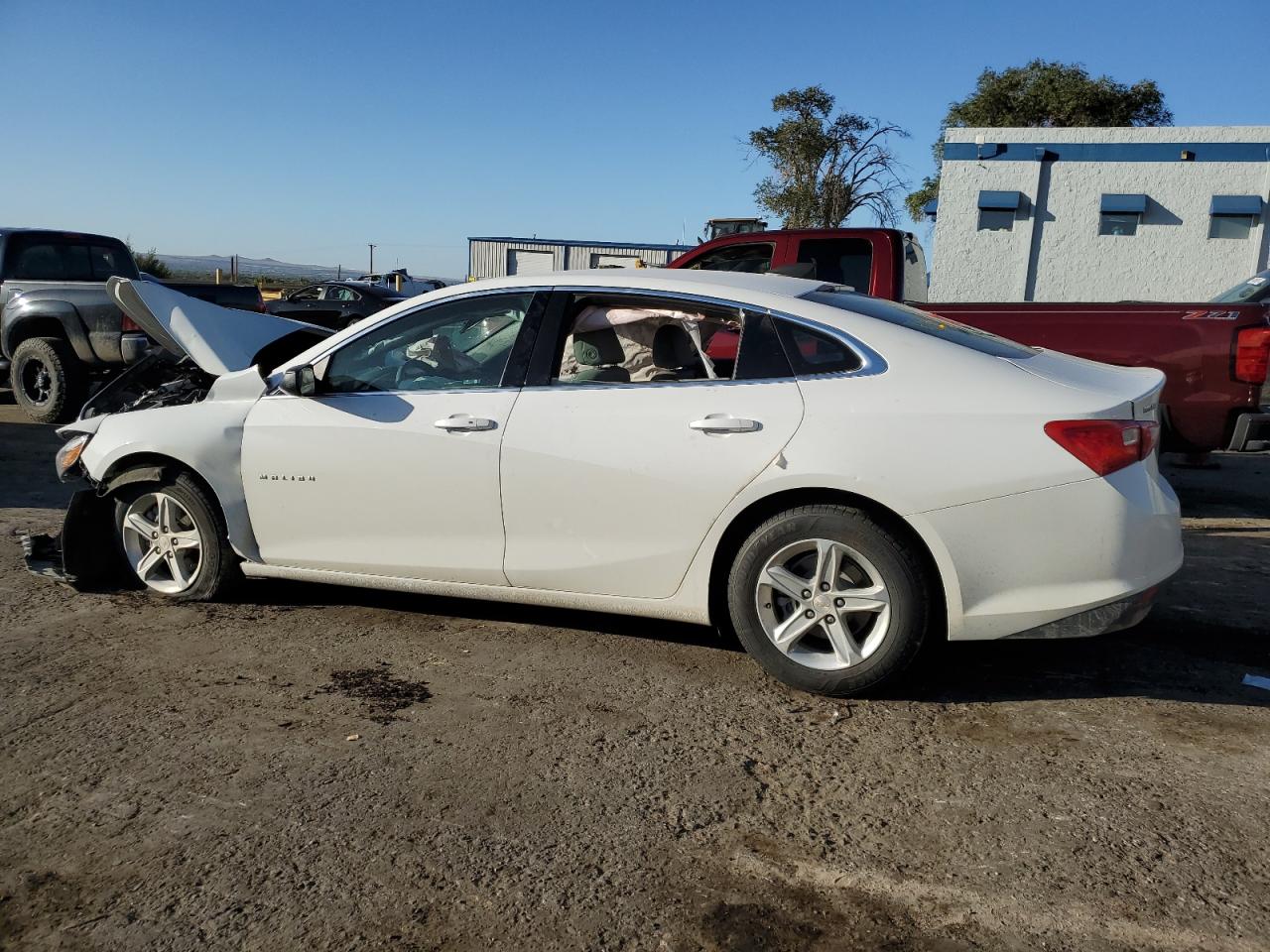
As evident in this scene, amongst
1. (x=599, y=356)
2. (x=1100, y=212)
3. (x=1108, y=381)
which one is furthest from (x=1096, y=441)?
(x=1100, y=212)

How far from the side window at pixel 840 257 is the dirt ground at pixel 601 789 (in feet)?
14.4

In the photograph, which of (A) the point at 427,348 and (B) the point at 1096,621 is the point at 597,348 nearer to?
(A) the point at 427,348

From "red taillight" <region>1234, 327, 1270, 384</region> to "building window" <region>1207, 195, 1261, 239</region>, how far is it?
1601 centimetres

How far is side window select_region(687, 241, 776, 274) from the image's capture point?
8664mm

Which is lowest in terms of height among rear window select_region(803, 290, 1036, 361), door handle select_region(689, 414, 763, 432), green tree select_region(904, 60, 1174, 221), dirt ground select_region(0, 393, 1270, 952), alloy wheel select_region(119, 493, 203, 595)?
dirt ground select_region(0, 393, 1270, 952)

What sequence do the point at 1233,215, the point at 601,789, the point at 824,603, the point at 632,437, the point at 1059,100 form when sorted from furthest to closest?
the point at 1059,100
the point at 1233,215
the point at 632,437
the point at 824,603
the point at 601,789

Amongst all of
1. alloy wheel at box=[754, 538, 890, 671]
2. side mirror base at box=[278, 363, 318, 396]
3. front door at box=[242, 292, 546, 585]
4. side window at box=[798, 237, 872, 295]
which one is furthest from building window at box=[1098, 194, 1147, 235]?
side mirror base at box=[278, 363, 318, 396]

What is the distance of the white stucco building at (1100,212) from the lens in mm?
20281

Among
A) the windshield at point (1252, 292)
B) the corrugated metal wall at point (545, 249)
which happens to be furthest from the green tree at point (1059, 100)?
the windshield at point (1252, 292)

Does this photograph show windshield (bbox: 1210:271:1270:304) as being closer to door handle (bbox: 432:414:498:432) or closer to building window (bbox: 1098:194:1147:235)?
door handle (bbox: 432:414:498:432)

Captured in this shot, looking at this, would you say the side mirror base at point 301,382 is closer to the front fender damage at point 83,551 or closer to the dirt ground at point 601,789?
the dirt ground at point 601,789

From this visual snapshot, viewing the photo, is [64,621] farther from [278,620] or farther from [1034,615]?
[1034,615]

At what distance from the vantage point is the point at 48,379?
1079 centimetres

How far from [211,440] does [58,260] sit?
7894mm
